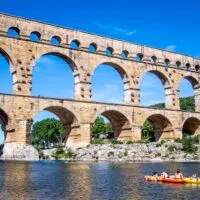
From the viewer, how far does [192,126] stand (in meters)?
60.7

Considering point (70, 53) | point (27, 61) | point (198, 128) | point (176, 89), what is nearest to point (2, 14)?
point (27, 61)

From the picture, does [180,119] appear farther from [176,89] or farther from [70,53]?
[70,53]

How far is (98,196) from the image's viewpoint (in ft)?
55.1

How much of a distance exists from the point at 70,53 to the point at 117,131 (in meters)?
12.4

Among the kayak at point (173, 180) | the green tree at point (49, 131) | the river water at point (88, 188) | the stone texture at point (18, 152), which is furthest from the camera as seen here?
the green tree at point (49, 131)

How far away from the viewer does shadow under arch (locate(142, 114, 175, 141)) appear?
54475 millimetres

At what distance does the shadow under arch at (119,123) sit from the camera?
49.7 metres

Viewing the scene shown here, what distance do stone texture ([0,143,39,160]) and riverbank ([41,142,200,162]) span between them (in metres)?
2.88

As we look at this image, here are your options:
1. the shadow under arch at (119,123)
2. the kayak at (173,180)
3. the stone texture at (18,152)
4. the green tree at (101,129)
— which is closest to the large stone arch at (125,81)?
the shadow under arch at (119,123)

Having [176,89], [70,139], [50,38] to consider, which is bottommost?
[70,139]

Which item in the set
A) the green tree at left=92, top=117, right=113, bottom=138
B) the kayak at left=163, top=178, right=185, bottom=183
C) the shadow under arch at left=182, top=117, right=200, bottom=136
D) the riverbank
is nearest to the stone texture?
the riverbank

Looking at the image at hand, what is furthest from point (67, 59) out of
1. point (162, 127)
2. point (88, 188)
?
point (88, 188)

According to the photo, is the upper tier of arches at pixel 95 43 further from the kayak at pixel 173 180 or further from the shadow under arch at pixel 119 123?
the kayak at pixel 173 180

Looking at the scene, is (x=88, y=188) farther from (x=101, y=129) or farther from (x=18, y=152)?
(x=101, y=129)
